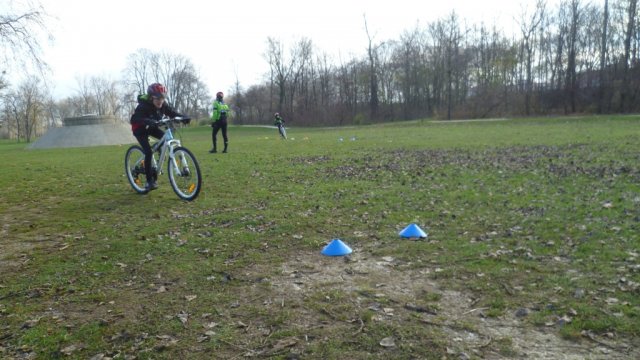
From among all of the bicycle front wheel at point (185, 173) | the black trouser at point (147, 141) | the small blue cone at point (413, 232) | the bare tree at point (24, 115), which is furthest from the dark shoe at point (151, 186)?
the bare tree at point (24, 115)

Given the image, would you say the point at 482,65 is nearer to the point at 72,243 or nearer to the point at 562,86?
the point at 562,86

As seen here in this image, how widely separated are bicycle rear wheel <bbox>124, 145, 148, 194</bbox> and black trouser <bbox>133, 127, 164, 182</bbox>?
28 centimetres

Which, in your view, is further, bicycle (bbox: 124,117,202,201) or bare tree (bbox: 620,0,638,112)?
bare tree (bbox: 620,0,638,112)

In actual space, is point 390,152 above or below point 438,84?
below

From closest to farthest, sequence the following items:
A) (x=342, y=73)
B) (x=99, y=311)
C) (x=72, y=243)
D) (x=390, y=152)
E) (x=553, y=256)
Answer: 1. (x=99, y=311)
2. (x=553, y=256)
3. (x=72, y=243)
4. (x=390, y=152)
5. (x=342, y=73)

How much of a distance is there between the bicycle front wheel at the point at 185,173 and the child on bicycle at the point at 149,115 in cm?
70

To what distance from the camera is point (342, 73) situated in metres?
72.7

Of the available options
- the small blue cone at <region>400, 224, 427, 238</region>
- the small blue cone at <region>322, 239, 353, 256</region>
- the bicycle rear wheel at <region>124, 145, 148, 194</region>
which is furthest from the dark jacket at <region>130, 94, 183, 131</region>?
A: the small blue cone at <region>400, 224, 427, 238</region>

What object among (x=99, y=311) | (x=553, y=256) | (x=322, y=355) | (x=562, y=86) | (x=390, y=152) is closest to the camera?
(x=322, y=355)

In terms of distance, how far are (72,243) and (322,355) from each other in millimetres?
4487

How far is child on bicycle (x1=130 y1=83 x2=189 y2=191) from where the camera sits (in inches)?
330

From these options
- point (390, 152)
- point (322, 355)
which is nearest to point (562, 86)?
point (390, 152)

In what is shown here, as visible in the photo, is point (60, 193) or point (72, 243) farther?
point (60, 193)

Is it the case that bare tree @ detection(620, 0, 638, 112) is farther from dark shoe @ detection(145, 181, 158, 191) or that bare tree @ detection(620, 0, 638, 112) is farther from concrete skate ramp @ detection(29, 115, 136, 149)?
dark shoe @ detection(145, 181, 158, 191)
